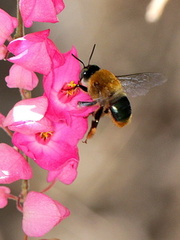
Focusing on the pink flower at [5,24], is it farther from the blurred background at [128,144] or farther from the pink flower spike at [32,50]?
the blurred background at [128,144]

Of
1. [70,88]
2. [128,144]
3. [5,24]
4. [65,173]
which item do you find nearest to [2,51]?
[5,24]

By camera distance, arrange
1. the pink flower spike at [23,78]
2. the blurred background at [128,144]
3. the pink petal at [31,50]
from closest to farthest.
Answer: the pink petal at [31,50], the pink flower spike at [23,78], the blurred background at [128,144]

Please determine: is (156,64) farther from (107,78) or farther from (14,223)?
(107,78)

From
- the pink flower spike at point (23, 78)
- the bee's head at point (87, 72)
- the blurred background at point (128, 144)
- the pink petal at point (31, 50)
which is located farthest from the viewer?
the blurred background at point (128, 144)

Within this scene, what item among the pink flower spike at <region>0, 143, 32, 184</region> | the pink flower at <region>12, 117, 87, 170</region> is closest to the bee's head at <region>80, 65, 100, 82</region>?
the pink flower at <region>12, 117, 87, 170</region>

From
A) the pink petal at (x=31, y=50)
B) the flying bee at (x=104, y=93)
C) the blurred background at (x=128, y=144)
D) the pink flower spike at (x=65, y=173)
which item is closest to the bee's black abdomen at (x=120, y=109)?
the flying bee at (x=104, y=93)

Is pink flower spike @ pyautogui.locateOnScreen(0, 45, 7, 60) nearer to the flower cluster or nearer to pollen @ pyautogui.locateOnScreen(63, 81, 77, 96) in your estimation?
the flower cluster
